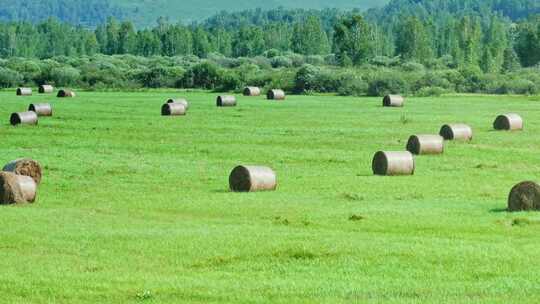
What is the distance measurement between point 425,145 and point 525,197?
15.4 m

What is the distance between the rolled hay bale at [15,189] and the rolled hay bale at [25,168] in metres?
2.44

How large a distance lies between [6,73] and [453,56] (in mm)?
81636

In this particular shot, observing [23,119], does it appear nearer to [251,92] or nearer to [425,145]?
[425,145]

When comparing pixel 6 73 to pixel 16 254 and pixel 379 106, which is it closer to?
pixel 379 106

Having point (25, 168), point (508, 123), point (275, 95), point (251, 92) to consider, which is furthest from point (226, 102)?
point (25, 168)

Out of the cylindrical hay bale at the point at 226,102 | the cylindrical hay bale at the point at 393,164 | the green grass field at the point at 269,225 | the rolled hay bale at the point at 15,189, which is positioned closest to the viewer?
the green grass field at the point at 269,225

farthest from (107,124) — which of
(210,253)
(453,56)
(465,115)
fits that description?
(453,56)

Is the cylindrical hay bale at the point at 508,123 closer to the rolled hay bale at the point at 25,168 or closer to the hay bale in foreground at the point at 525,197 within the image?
the rolled hay bale at the point at 25,168

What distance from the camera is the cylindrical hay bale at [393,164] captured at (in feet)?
116

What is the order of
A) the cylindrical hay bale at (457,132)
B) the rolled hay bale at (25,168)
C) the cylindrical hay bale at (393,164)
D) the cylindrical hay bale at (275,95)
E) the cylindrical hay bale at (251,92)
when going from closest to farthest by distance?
the rolled hay bale at (25,168) < the cylindrical hay bale at (393,164) < the cylindrical hay bale at (457,132) < the cylindrical hay bale at (275,95) < the cylindrical hay bale at (251,92)

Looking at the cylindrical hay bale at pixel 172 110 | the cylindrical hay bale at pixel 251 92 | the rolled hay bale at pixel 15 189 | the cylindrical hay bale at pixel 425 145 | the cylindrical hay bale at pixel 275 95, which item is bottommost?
the cylindrical hay bale at pixel 251 92

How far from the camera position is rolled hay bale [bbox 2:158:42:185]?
31.4 metres

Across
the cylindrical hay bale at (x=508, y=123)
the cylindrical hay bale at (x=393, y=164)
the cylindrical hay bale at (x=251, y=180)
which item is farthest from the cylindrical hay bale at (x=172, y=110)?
the cylindrical hay bale at (x=251, y=180)

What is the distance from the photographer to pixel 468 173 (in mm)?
36656
